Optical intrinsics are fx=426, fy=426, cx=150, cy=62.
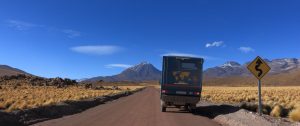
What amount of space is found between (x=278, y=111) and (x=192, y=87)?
5141mm

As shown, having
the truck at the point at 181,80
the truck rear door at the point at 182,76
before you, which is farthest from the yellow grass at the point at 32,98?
the truck rear door at the point at 182,76

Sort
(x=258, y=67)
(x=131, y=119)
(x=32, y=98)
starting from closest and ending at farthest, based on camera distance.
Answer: (x=131, y=119)
(x=258, y=67)
(x=32, y=98)

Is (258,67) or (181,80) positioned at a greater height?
(258,67)

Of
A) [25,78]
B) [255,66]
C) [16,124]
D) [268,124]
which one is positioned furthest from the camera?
[25,78]

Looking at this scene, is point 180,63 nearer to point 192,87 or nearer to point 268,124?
point 192,87

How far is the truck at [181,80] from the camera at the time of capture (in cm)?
2494

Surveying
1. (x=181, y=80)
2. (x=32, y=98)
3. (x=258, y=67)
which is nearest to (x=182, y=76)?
(x=181, y=80)

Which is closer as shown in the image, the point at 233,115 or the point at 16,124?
the point at 16,124

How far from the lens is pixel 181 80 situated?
82.6ft

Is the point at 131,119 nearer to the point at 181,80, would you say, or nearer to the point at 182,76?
the point at 181,80

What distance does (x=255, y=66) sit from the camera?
66.3 feet

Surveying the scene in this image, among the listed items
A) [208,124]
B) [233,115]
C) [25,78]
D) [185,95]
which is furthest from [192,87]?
[25,78]

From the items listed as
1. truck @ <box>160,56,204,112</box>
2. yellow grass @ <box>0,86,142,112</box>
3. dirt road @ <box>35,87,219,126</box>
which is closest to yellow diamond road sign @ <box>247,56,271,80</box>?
dirt road @ <box>35,87,219,126</box>

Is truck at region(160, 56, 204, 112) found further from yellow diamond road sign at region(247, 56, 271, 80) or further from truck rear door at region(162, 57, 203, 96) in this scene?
yellow diamond road sign at region(247, 56, 271, 80)
